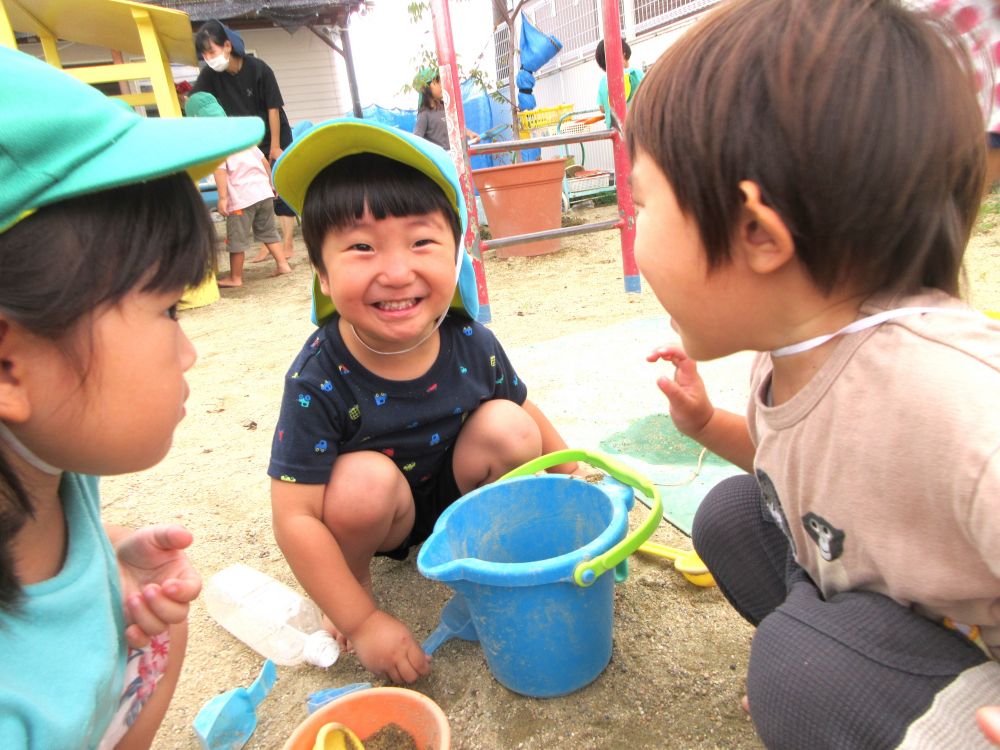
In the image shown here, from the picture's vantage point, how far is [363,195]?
1225 mm

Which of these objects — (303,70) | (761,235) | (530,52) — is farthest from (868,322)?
(303,70)

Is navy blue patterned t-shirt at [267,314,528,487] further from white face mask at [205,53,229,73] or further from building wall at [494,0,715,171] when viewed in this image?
building wall at [494,0,715,171]

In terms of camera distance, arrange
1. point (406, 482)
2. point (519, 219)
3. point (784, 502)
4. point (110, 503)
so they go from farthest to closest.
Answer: point (519, 219) → point (110, 503) → point (406, 482) → point (784, 502)

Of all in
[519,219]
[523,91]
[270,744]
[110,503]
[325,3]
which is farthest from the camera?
[325,3]

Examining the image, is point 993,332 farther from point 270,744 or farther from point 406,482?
point 270,744

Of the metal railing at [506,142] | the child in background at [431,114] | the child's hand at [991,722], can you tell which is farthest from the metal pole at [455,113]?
the child in background at [431,114]

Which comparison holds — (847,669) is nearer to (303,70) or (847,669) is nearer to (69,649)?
(69,649)

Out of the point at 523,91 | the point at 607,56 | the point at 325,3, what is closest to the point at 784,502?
the point at 607,56

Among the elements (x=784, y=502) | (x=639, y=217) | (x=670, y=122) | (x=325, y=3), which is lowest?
(x=784, y=502)

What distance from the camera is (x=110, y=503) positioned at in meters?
1.96

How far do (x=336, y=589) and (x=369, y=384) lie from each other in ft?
1.19

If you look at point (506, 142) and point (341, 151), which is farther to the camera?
point (506, 142)

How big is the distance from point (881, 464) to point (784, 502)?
0.58 ft

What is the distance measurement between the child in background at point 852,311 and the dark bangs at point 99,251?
1.69ft
